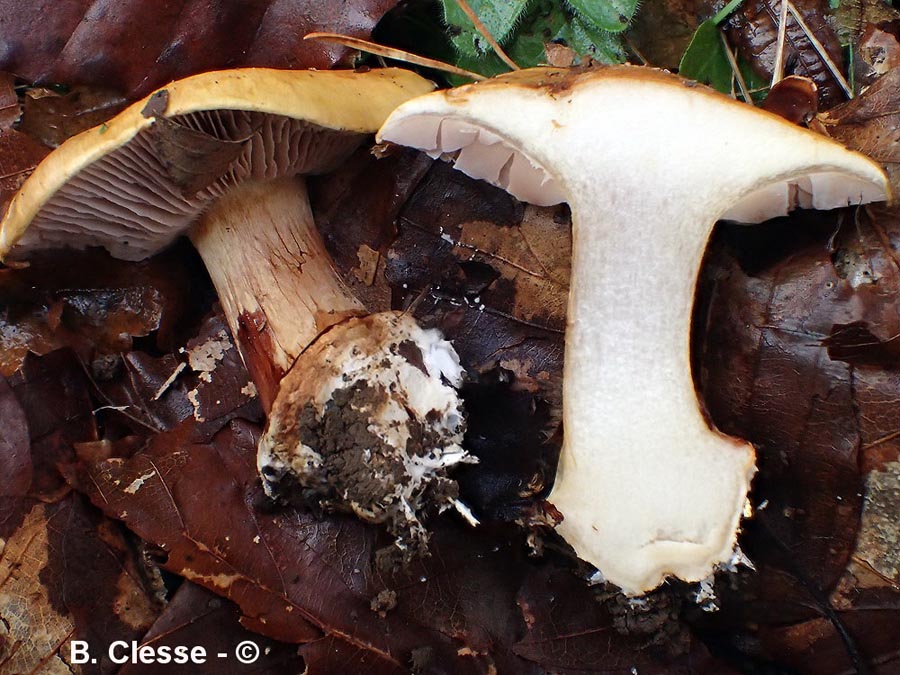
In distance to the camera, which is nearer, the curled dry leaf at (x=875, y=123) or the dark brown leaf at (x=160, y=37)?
the curled dry leaf at (x=875, y=123)

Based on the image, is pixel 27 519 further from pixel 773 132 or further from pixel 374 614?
pixel 773 132

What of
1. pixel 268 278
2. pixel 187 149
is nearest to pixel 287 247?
pixel 268 278

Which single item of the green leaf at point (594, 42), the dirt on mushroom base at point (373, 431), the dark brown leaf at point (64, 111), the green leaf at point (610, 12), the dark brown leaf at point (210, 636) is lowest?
the dark brown leaf at point (210, 636)

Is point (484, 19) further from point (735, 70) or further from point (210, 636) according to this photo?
point (210, 636)

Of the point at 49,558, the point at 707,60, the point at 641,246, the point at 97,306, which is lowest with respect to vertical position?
the point at 49,558

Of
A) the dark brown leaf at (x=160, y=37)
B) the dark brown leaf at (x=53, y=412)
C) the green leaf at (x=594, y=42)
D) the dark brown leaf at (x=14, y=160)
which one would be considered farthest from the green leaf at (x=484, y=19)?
the dark brown leaf at (x=53, y=412)

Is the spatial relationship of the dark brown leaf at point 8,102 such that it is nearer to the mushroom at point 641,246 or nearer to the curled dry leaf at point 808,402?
the mushroom at point 641,246

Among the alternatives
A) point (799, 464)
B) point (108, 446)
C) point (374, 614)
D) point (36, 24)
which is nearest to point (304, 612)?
point (374, 614)
